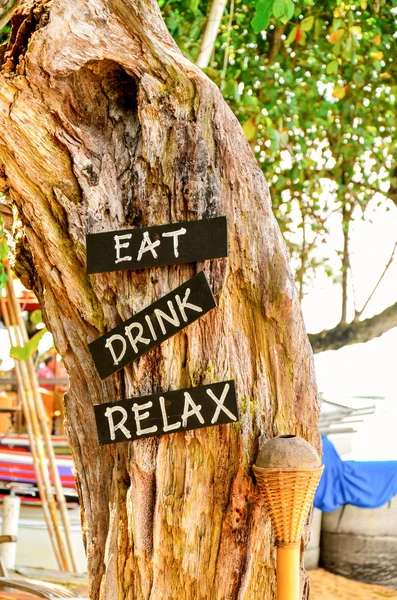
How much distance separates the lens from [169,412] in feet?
4.55

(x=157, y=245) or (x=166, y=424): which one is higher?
(x=157, y=245)

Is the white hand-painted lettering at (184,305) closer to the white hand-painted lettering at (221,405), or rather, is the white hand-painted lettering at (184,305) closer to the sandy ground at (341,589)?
the white hand-painted lettering at (221,405)

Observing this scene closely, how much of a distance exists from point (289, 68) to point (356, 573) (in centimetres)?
422

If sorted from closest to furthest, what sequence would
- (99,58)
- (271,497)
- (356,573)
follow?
1. (271,497)
2. (99,58)
3. (356,573)

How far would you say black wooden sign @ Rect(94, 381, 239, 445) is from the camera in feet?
4.51

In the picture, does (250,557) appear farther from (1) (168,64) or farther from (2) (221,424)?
(1) (168,64)

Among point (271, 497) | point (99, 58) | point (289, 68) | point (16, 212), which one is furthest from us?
point (289, 68)

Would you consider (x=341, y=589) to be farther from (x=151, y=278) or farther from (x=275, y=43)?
(x=151, y=278)

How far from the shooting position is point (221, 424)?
4.62 feet

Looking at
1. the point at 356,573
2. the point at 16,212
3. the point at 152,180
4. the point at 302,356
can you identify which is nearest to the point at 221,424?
the point at 302,356

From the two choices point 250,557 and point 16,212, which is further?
point 16,212

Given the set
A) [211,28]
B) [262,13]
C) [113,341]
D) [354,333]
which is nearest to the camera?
[113,341]

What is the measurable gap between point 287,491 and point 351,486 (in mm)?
5345

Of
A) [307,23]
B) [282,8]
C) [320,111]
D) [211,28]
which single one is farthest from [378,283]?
[282,8]
